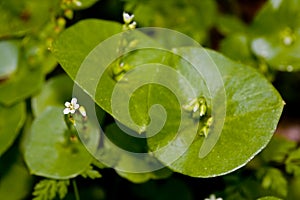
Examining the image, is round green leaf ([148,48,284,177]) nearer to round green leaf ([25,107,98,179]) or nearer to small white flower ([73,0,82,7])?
round green leaf ([25,107,98,179])

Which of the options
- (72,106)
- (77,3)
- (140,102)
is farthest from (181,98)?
(77,3)

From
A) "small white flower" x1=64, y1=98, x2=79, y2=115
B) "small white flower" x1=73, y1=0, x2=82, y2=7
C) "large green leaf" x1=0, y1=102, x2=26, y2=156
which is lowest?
"large green leaf" x1=0, y1=102, x2=26, y2=156

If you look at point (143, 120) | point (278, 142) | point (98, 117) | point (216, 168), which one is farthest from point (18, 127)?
point (278, 142)

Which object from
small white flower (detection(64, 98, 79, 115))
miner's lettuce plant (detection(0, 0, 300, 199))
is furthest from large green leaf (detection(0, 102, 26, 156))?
small white flower (detection(64, 98, 79, 115))

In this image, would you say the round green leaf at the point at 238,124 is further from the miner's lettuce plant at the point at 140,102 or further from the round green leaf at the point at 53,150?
the round green leaf at the point at 53,150

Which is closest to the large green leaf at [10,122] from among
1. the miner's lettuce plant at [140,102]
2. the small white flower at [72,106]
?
the miner's lettuce plant at [140,102]

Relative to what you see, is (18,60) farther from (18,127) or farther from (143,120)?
(143,120)
